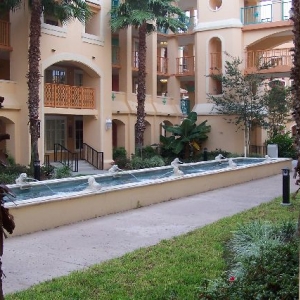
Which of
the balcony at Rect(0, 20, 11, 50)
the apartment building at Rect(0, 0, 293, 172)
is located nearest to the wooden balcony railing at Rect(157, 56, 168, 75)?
the apartment building at Rect(0, 0, 293, 172)

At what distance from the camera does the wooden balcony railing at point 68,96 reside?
22.8m

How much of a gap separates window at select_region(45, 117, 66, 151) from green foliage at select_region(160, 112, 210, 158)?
5996 millimetres

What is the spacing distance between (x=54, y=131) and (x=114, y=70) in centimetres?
578

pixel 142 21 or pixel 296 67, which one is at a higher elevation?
pixel 142 21

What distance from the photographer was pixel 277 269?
5.66 metres

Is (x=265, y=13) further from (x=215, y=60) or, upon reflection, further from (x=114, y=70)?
(x=114, y=70)

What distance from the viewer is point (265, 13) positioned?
29984 mm

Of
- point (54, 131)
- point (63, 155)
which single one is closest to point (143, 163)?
point (63, 155)

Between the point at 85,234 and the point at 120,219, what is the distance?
5.84ft

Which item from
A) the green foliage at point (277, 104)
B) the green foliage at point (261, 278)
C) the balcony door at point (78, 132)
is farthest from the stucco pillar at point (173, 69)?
the green foliage at point (261, 278)

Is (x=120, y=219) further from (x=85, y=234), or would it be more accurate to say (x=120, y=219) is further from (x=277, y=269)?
(x=277, y=269)

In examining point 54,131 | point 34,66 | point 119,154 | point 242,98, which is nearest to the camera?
point 34,66

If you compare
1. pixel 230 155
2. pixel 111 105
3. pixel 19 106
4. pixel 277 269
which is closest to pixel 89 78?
pixel 111 105

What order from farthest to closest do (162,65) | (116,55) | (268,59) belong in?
(162,65) → (268,59) → (116,55)
